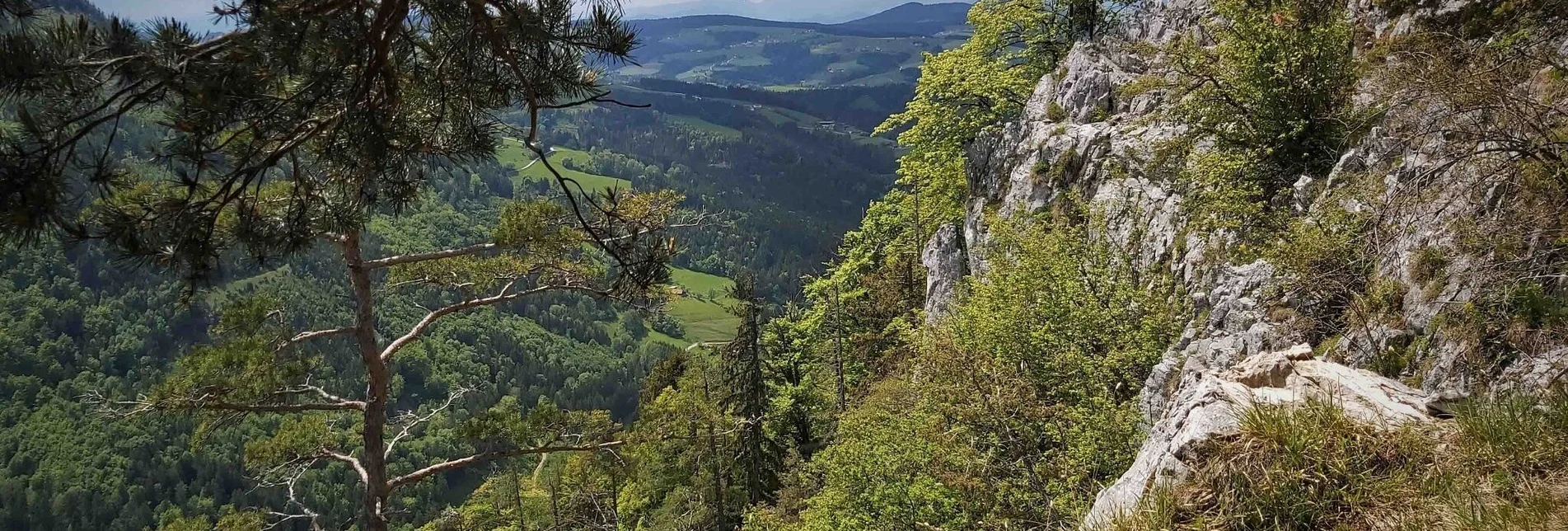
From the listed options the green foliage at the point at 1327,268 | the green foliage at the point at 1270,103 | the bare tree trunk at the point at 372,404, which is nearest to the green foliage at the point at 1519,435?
the green foliage at the point at 1327,268

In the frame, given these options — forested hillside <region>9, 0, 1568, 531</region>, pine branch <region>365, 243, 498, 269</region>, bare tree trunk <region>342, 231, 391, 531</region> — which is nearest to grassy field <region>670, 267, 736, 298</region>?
forested hillside <region>9, 0, 1568, 531</region>

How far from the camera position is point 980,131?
75.0ft

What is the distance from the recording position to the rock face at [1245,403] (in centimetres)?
488

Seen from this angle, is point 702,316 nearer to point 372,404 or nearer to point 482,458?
point 482,458

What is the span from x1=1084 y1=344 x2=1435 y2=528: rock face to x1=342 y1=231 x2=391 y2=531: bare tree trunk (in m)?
7.55

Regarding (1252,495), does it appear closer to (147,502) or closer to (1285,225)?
(1285,225)

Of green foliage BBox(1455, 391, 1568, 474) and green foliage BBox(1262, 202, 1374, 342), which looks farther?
green foliage BBox(1262, 202, 1374, 342)

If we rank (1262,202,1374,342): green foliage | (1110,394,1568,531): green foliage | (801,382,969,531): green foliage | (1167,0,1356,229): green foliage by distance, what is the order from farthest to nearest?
(801,382,969,531): green foliage
(1167,0,1356,229): green foliage
(1262,202,1374,342): green foliage
(1110,394,1568,531): green foliage

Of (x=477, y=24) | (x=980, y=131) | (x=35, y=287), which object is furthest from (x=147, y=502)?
(x=477, y=24)

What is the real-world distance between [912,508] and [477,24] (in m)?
11.6

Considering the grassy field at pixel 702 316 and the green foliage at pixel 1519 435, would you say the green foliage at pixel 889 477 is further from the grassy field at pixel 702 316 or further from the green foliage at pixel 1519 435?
the grassy field at pixel 702 316

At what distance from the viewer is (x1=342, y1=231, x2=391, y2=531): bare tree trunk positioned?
838 cm

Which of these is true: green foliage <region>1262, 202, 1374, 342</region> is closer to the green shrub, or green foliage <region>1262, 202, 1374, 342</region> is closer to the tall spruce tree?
the tall spruce tree

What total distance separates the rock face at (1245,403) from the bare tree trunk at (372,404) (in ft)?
24.8
